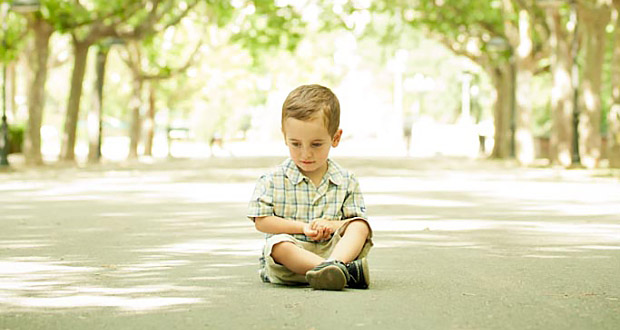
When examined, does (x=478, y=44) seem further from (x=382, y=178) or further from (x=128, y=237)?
(x=128, y=237)

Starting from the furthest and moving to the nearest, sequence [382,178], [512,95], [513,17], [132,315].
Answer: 1. [512,95]
2. [513,17]
3. [382,178]
4. [132,315]

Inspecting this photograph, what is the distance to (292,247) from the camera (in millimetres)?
7012

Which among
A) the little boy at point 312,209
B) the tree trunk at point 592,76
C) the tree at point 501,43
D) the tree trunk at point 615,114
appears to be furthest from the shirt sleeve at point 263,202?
the tree at point 501,43

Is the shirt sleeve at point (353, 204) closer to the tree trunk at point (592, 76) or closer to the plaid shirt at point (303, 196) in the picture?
the plaid shirt at point (303, 196)

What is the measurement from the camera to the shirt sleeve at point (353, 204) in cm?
728

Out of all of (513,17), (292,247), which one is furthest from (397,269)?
(513,17)

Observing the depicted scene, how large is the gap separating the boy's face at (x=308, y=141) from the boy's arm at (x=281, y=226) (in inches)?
12.4

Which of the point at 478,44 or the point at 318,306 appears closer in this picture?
the point at 318,306

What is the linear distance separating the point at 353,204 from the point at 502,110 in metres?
34.7

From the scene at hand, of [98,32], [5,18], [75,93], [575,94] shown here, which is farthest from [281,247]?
[75,93]

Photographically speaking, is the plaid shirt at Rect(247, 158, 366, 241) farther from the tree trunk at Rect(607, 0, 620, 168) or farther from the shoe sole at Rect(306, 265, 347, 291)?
the tree trunk at Rect(607, 0, 620, 168)

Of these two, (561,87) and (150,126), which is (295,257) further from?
(150,126)

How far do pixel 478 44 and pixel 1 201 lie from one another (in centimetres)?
2689

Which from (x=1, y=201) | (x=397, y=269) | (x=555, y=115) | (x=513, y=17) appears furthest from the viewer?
(x=513, y=17)
